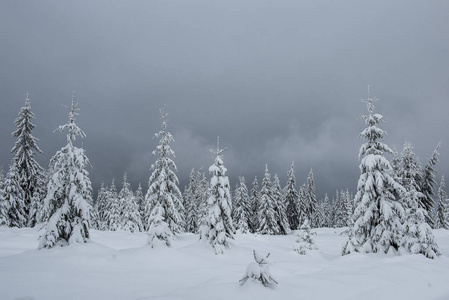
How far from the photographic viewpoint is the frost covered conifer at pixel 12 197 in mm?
32344

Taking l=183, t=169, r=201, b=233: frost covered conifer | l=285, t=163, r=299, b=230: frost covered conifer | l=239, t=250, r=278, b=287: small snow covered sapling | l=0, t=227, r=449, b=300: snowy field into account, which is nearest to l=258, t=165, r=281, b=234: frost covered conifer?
l=285, t=163, r=299, b=230: frost covered conifer

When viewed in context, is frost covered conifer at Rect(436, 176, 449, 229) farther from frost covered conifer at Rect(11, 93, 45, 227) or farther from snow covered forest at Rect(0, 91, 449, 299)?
frost covered conifer at Rect(11, 93, 45, 227)

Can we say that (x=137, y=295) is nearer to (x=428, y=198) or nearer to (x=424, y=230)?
(x=424, y=230)

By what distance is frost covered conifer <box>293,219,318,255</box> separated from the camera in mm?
27750

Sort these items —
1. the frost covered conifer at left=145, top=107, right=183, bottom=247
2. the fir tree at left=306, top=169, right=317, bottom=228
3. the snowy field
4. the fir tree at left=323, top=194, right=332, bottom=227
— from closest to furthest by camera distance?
the snowy field, the frost covered conifer at left=145, top=107, right=183, bottom=247, the fir tree at left=306, top=169, right=317, bottom=228, the fir tree at left=323, top=194, right=332, bottom=227

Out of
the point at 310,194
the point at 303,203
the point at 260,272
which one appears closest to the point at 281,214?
the point at 303,203

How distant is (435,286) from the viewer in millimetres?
12203

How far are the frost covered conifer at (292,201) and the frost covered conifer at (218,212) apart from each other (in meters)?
36.4

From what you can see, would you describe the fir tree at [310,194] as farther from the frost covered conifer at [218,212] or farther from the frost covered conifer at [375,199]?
the frost covered conifer at [218,212]

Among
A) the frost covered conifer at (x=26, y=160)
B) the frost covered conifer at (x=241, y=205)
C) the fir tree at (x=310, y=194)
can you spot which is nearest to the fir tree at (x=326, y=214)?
the fir tree at (x=310, y=194)

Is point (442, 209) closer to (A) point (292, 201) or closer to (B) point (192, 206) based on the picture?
(A) point (292, 201)

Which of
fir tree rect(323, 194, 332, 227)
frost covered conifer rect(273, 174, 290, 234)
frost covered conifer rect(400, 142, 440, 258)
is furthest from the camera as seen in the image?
fir tree rect(323, 194, 332, 227)

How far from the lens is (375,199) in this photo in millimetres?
19938

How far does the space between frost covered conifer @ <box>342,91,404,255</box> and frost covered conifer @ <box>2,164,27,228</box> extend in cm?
3670
